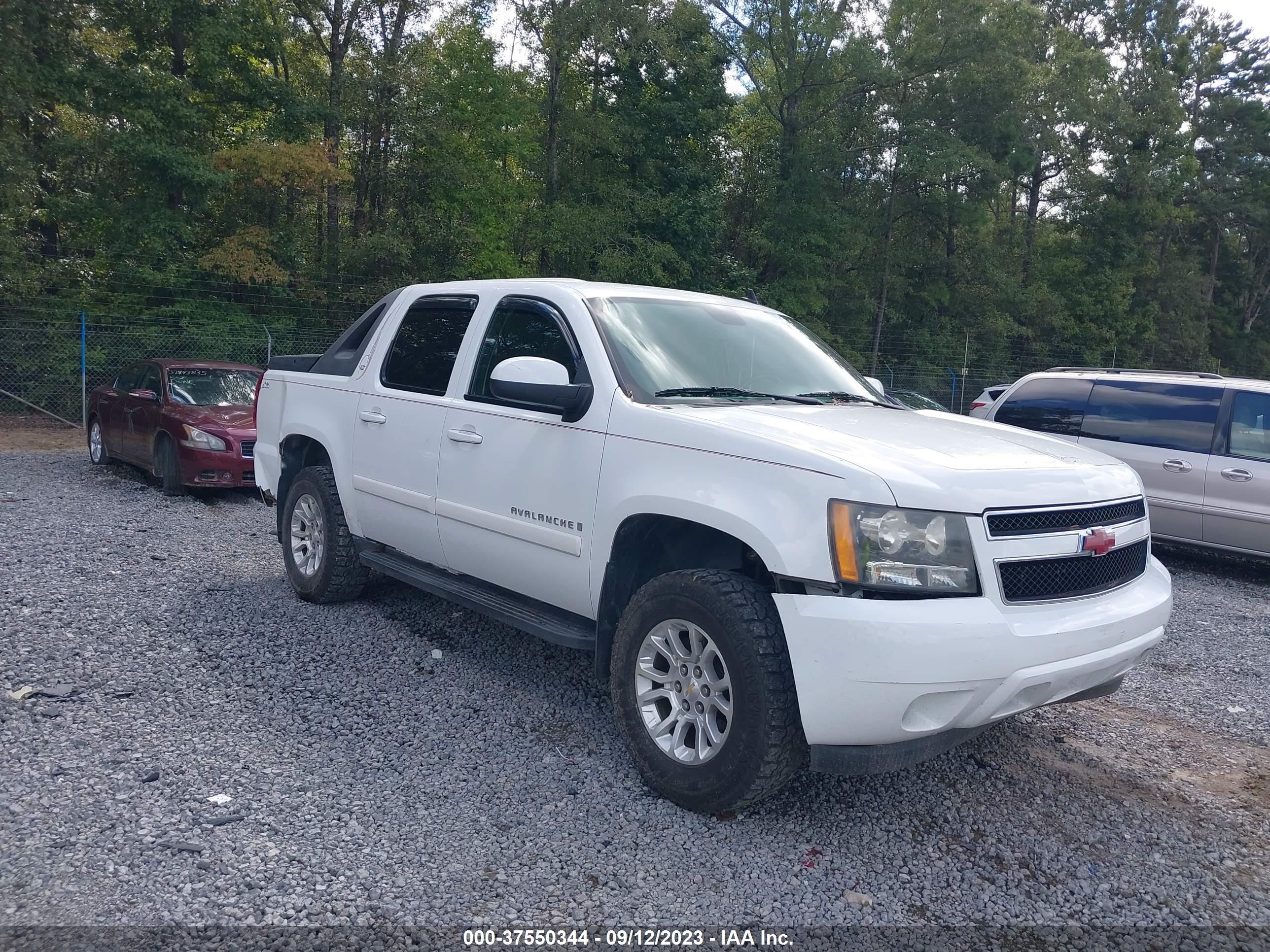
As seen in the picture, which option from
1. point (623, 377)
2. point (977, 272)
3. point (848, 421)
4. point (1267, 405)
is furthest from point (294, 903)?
point (977, 272)

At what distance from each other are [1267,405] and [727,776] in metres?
7.42

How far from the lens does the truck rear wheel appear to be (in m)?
5.77

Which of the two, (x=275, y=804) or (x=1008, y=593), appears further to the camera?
(x=275, y=804)

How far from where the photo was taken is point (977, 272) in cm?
3456

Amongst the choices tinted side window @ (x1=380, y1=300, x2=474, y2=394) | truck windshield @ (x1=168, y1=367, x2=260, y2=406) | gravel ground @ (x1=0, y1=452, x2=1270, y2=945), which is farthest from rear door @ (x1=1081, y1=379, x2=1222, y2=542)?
truck windshield @ (x1=168, y1=367, x2=260, y2=406)

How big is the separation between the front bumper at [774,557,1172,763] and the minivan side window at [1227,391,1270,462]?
6.20 m

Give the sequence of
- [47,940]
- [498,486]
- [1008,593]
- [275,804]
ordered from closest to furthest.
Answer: [47,940]
[1008,593]
[275,804]
[498,486]

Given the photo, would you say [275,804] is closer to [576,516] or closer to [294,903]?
[294,903]

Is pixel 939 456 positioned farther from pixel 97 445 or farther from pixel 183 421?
pixel 97 445

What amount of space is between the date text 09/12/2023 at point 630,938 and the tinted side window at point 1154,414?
7.49 meters

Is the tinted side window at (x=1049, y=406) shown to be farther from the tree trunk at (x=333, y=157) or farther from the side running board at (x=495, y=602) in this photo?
the tree trunk at (x=333, y=157)

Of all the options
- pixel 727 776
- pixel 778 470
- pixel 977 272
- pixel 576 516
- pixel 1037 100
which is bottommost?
pixel 727 776

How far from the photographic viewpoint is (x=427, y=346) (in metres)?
5.28

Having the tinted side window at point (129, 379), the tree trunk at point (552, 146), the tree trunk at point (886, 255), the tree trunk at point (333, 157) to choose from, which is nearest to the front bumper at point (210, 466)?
the tinted side window at point (129, 379)
